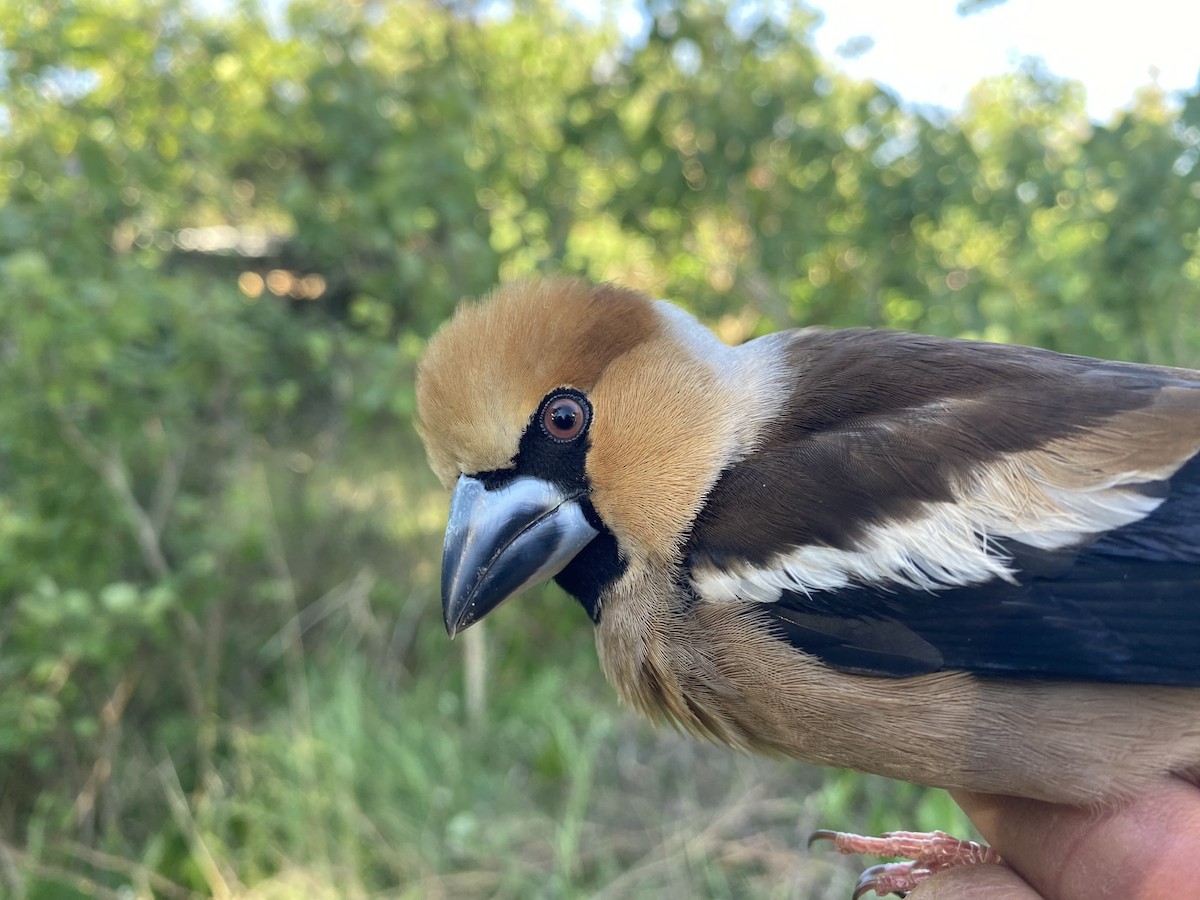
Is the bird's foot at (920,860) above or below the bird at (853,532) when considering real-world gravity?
below

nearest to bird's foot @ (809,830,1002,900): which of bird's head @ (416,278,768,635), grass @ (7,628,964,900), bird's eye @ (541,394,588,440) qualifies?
bird's head @ (416,278,768,635)

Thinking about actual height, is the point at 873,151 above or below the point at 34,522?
above

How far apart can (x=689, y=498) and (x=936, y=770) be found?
69 centimetres

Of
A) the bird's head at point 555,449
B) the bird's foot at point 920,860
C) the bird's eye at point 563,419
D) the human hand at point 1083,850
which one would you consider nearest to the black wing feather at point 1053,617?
the human hand at point 1083,850

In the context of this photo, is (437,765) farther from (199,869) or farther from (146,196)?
(146,196)

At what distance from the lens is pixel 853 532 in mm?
1570

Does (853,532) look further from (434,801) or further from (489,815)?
(434,801)

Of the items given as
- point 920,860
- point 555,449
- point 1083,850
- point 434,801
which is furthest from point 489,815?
point 1083,850

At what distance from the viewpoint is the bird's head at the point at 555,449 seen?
1.70 meters

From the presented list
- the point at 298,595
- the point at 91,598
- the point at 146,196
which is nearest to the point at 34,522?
the point at 91,598

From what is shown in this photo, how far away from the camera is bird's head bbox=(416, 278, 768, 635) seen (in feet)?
5.57

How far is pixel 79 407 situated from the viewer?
3.56m

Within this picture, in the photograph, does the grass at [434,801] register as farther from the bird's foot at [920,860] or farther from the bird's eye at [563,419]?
the bird's eye at [563,419]

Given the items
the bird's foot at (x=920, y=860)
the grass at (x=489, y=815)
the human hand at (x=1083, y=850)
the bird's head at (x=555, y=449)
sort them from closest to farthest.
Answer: the human hand at (x=1083, y=850), the bird's head at (x=555, y=449), the bird's foot at (x=920, y=860), the grass at (x=489, y=815)
